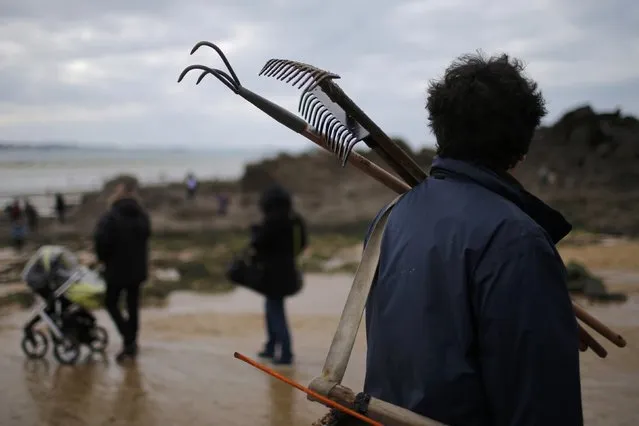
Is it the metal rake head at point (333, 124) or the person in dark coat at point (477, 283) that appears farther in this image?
the metal rake head at point (333, 124)

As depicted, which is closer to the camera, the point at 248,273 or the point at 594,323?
the point at 594,323

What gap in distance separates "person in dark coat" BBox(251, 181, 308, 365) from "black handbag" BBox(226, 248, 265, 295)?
0.04 metres

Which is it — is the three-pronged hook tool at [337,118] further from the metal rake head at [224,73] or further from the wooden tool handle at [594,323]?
the wooden tool handle at [594,323]

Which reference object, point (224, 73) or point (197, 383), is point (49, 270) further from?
point (224, 73)

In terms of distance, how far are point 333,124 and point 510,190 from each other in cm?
49

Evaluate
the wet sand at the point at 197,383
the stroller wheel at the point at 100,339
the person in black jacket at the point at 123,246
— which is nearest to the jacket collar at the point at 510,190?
the wet sand at the point at 197,383

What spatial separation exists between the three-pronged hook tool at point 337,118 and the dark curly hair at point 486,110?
148mm

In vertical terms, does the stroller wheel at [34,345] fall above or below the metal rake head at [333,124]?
below

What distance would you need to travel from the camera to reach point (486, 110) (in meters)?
1.75

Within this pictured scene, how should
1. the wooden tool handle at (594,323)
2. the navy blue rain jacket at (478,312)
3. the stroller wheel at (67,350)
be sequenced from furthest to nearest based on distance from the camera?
the stroller wheel at (67,350) < the wooden tool handle at (594,323) < the navy blue rain jacket at (478,312)

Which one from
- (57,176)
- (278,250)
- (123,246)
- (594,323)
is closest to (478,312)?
(594,323)

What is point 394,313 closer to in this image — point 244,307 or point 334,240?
point 244,307

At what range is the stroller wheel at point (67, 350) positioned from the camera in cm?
741

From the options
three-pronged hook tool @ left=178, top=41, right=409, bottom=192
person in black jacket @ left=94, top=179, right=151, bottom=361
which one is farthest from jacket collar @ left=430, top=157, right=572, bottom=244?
person in black jacket @ left=94, top=179, right=151, bottom=361
